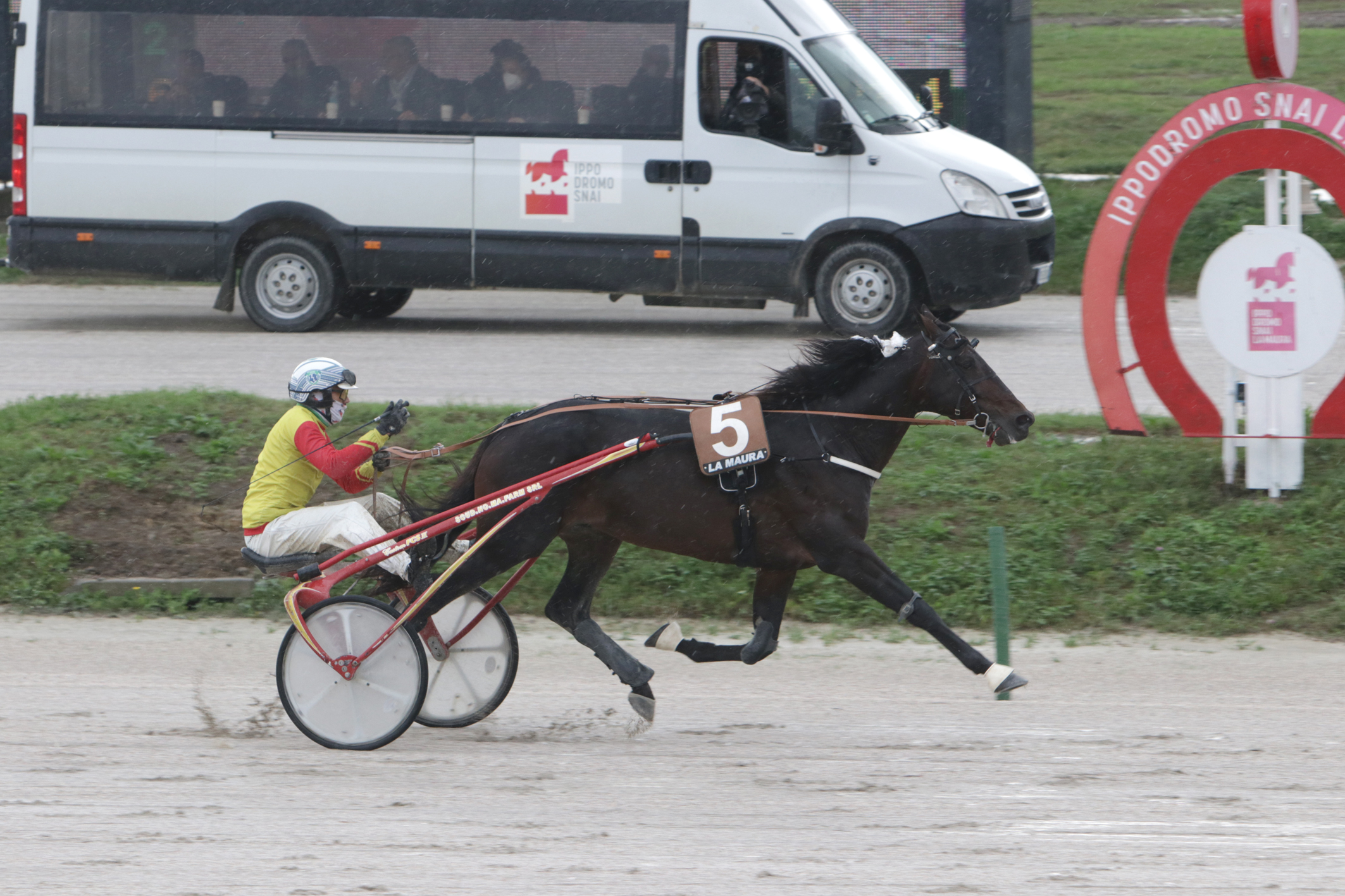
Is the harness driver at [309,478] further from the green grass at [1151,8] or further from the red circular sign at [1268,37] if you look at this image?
the green grass at [1151,8]

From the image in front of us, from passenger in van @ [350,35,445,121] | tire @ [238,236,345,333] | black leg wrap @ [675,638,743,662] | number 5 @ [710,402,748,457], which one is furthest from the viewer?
tire @ [238,236,345,333]

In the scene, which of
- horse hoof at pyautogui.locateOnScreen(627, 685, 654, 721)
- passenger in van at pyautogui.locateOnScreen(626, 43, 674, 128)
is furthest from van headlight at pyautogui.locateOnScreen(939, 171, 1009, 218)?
horse hoof at pyautogui.locateOnScreen(627, 685, 654, 721)

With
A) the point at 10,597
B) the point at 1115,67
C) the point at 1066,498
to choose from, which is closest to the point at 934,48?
the point at 1115,67

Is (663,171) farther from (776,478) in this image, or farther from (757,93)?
(776,478)

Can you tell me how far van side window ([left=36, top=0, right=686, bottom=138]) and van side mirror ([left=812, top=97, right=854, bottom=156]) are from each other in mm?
1706

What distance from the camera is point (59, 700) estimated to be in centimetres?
657

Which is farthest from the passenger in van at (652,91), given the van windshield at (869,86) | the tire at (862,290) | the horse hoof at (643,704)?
the horse hoof at (643,704)

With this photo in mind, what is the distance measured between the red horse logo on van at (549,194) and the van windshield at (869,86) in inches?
89.7

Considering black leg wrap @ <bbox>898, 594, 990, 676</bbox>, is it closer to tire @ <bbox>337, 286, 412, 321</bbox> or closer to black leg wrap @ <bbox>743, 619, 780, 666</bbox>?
black leg wrap @ <bbox>743, 619, 780, 666</bbox>

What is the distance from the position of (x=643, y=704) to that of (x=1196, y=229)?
11779 millimetres

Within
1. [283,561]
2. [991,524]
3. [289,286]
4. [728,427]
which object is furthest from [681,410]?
[289,286]

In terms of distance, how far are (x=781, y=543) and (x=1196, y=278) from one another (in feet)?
35.0

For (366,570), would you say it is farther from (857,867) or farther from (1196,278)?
(1196,278)

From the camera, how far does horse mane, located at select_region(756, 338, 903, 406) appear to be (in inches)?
249
